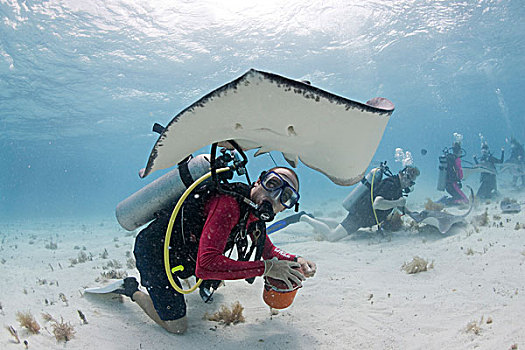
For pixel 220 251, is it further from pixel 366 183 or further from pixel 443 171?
pixel 443 171

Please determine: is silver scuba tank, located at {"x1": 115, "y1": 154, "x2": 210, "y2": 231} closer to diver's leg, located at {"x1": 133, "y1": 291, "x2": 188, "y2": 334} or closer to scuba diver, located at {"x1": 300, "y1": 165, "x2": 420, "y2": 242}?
diver's leg, located at {"x1": 133, "y1": 291, "x2": 188, "y2": 334}

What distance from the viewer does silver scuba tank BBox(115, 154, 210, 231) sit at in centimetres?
368

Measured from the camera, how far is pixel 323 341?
135 inches

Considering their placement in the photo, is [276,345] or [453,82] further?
[453,82]

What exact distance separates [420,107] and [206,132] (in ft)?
171

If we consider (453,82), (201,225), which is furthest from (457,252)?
(453,82)

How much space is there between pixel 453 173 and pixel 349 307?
10.9 metres

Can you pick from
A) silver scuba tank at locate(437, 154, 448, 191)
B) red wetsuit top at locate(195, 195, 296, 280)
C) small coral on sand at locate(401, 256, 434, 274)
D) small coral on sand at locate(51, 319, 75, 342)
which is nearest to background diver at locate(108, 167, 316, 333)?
red wetsuit top at locate(195, 195, 296, 280)

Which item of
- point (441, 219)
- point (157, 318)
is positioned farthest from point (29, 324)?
point (441, 219)

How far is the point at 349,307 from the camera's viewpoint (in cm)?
434

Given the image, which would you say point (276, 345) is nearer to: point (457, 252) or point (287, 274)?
point (287, 274)

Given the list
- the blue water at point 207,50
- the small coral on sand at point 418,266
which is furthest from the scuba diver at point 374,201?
the blue water at point 207,50

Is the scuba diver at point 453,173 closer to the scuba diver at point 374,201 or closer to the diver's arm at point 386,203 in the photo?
the scuba diver at point 374,201

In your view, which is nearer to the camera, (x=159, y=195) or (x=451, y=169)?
(x=159, y=195)
